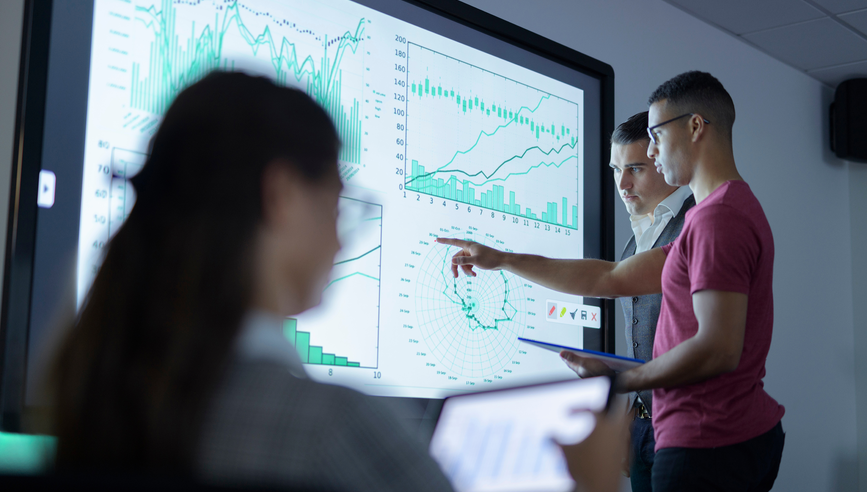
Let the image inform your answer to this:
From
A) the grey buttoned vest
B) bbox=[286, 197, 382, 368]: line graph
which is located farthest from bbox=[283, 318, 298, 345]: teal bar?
the grey buttoned vest

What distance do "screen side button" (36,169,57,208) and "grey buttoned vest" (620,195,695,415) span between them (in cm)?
139

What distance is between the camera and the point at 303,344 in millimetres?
1337

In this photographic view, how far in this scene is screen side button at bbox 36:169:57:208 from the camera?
1.09 metres

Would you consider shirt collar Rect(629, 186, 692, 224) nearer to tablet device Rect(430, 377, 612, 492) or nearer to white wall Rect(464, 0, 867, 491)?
white wall Rect(464, 0, 867, 491)

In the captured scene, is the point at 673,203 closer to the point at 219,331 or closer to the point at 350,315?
the point at 350,315

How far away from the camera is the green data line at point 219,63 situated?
123cm

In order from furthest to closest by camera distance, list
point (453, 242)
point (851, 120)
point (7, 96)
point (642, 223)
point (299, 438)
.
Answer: point (851, 120) → point (642, 223) → point (453, 242) → point (7, 96) → point (299, 438)

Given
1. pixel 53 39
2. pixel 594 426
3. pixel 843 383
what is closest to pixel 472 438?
pixel 594 426

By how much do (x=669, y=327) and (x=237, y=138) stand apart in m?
1.12

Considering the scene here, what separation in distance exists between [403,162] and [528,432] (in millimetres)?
1089

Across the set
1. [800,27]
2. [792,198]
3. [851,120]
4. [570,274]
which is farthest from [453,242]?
[851,120]

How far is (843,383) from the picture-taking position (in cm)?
363

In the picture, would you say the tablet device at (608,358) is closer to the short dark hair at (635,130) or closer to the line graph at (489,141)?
the line graph at (489,141)

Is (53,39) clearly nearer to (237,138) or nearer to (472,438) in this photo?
(237,138)
